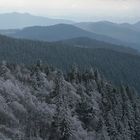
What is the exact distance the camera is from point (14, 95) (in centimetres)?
4681

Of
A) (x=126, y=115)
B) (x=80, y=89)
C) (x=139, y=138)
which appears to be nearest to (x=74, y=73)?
(x=80, y=89)

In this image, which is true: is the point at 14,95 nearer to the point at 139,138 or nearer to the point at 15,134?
the point at 15,134

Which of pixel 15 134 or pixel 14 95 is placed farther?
pixel 14 95

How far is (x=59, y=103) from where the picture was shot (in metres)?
48.7

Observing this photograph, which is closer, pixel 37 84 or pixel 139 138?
pixel 37 84

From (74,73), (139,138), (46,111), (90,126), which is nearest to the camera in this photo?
(46,111)

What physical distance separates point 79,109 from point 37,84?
26.3ft

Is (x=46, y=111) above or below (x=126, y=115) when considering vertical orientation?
above

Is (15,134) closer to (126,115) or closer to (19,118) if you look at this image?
(19,118)

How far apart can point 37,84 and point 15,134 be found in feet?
90.1

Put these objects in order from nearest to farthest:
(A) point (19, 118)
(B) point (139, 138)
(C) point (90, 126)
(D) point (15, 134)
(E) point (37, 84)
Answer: (D) point (15, 134) → (A) point (19, 118) → (C) point (90, 126) → (E) point (37, 84) → (B) point (139, 138)

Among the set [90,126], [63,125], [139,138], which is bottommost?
[139,138]

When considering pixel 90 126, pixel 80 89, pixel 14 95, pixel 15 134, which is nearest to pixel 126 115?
pixel 80 89

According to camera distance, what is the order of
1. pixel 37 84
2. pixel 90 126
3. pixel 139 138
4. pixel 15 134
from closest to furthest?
pixel 15 134
pixel 90 126
pixel 37 84
pixel 139 138
